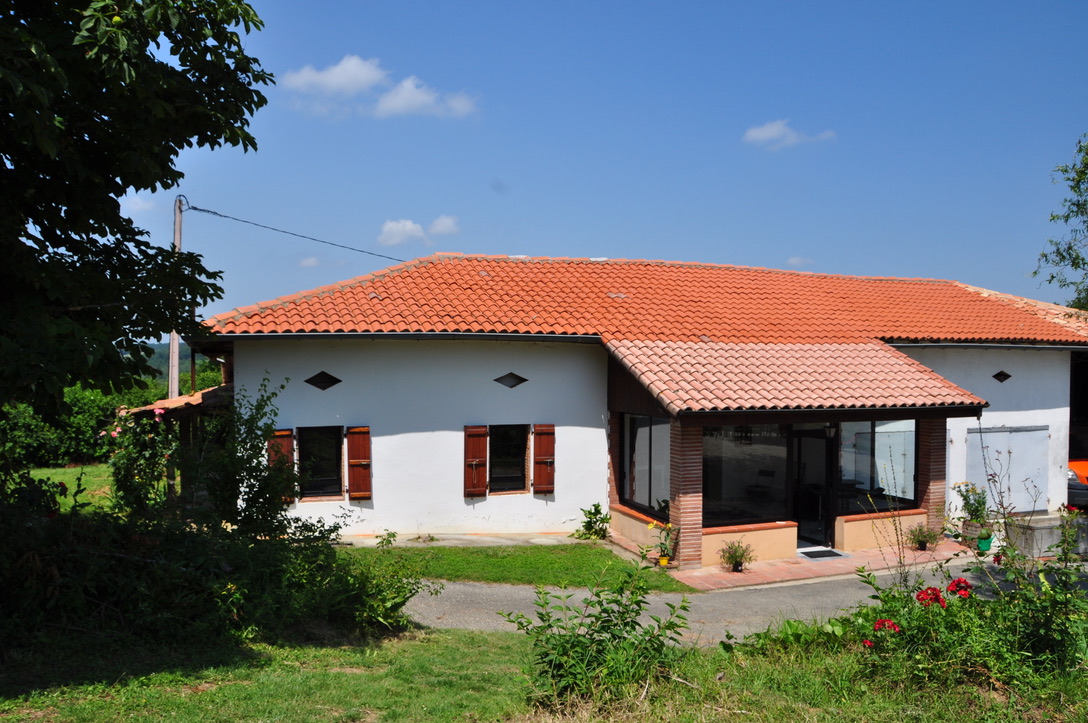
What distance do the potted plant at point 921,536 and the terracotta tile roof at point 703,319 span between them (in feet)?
7.82

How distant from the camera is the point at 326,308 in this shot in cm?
1341

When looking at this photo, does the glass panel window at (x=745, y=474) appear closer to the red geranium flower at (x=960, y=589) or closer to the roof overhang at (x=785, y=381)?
the roof overhang at (x=785, y=381)

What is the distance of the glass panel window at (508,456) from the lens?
Answer: 14070 millimetres

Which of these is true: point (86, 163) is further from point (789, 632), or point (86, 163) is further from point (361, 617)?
point (789, 632)

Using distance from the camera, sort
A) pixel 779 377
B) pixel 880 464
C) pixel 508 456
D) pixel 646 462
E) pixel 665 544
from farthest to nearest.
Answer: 1. pixel 880 464
2. pixel 508 456
3. pixel 646 462
4. pixel 779 377
5. pixel 665 544

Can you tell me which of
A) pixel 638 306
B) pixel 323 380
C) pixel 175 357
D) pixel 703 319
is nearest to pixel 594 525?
pixel 638 306

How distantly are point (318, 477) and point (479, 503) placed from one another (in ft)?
9.57

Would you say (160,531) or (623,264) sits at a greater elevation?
(623,264)

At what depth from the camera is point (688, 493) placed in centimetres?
1212

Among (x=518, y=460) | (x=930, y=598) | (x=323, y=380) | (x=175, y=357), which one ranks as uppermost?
(x=175, y=357)

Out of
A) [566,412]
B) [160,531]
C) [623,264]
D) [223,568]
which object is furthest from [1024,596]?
[623,264]

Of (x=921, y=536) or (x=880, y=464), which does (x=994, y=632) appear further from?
(x=880, y=464)

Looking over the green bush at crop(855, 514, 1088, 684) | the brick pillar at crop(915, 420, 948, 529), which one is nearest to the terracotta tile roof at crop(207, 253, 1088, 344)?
the brick pillar at crop(915, 420, 948, 529)

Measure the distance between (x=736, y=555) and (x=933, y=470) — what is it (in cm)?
486
